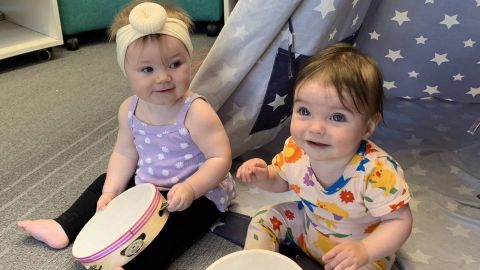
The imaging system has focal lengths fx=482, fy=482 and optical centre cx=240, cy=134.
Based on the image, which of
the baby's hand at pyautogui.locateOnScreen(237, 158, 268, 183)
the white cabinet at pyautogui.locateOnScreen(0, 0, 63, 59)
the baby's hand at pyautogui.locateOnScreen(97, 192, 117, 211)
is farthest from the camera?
the white cabinet at pyautogui.locateOnScreen(0, 0, 63, 59)

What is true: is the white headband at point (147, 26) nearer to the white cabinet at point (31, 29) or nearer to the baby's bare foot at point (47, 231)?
the baby's bare foot at point (47, 231)

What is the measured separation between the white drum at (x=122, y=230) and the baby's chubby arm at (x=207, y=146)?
9 cm

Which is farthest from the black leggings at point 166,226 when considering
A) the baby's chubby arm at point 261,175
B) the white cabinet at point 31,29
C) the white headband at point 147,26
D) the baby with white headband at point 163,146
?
Result: the white cabinet at point 31,29

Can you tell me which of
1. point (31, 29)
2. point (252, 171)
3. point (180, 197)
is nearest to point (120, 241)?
point (180, 197)

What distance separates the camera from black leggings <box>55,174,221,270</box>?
2.61ft

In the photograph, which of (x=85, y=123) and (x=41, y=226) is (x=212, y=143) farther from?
(x=85, y=123)

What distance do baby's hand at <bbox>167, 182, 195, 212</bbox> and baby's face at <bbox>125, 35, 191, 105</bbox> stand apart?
0.15m

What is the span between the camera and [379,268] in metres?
0.73

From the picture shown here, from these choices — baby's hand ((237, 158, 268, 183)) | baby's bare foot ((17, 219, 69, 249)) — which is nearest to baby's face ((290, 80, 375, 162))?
baby's hand ((237, 158, 268, 183))

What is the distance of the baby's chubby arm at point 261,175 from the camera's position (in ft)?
2.48

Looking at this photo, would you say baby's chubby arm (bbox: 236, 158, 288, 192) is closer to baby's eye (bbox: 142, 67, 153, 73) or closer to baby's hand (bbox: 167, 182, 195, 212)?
baby's hand (bbox: 167, 182, 195, 212)

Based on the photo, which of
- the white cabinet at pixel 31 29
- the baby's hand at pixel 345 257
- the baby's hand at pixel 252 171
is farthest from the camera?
the white cabinet at pixel 31 29

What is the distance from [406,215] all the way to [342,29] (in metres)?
0.44

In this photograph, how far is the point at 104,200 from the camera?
2.86ft
